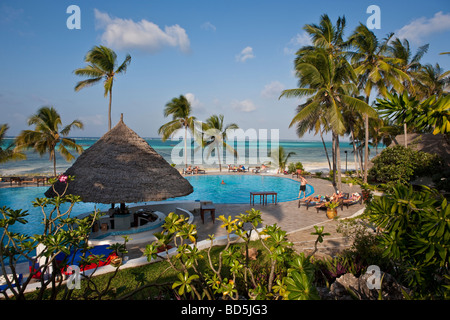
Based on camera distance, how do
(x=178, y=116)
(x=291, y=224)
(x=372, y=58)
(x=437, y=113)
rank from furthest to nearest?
(x=178, y=116) < (x=372, y=58) < (x=291, y=224) < (x=437, y=113)

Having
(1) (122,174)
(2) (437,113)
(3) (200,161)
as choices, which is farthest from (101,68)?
(3) (200,161)

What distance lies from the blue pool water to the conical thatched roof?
12.1ft

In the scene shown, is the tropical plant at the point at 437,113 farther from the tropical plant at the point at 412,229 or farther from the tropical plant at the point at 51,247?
the tropical plant at the point at 51,247

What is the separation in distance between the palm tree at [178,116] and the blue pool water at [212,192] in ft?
19.1

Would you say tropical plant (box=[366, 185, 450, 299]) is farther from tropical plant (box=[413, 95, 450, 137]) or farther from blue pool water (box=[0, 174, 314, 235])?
blue pool water (box=[0, 174, 314, 235])

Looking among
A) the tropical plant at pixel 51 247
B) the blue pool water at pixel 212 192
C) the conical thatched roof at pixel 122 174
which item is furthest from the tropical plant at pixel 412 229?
the blue pool water at pixel 212 192

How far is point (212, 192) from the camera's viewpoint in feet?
60.8

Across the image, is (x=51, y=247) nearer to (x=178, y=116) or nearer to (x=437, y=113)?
(x=437, y=113)

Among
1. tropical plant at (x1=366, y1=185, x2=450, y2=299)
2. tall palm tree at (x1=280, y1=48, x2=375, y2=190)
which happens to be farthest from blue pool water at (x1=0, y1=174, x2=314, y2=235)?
tropical plant at (x1=366, y1=185, x2=450, y2=299)

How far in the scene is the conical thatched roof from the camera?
25.3 feet

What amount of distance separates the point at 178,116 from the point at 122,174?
59.4 feet

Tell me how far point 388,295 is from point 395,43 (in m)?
22.0
